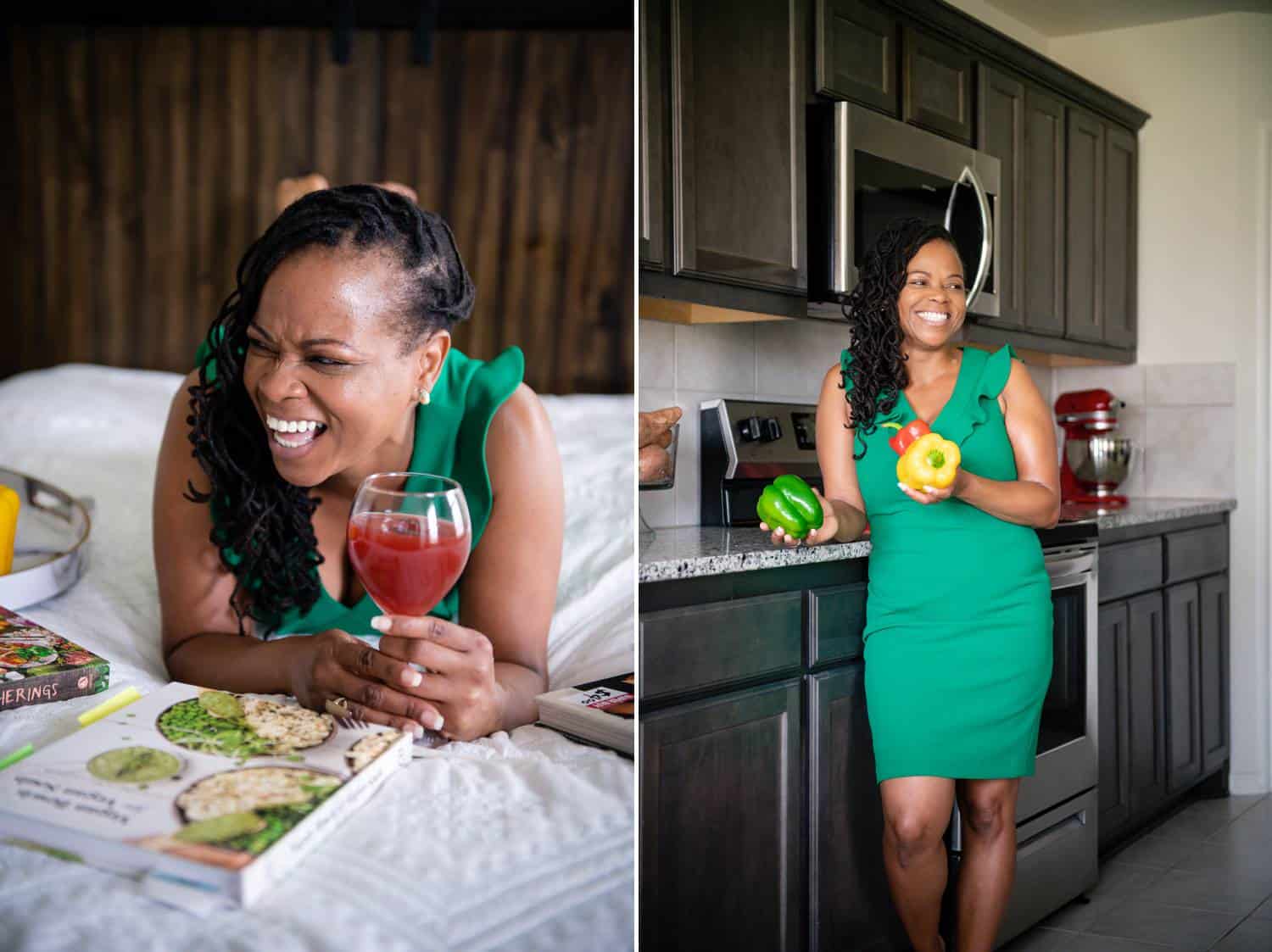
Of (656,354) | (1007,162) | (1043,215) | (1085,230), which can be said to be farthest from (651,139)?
(1085,230)

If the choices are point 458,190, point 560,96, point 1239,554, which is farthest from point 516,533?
point 1239,554

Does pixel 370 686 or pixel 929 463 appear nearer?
pixel 370 686

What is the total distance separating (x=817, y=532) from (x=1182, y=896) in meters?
1.32

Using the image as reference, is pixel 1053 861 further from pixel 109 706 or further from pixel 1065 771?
pixel 109 706

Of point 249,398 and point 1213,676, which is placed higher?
point 249,398

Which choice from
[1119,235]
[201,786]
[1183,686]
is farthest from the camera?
[1119,235]

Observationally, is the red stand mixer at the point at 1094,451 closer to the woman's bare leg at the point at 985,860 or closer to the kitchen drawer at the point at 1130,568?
the kitchen drawer at the point at 1130,568

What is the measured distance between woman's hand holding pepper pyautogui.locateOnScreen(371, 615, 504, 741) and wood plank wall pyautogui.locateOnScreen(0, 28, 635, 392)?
0.32m

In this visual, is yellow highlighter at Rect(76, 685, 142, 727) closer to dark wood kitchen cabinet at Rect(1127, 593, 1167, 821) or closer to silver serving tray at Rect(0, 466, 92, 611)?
silver serving tray at Rect(0, 466, 92, 611)

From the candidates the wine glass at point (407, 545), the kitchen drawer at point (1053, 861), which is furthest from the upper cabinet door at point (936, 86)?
the wine glass at point (407, 545)

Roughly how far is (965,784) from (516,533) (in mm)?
1051

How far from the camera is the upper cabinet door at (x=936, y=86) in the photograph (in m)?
2.26

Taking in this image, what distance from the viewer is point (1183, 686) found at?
2.71m

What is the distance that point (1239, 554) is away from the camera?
9.57ft
